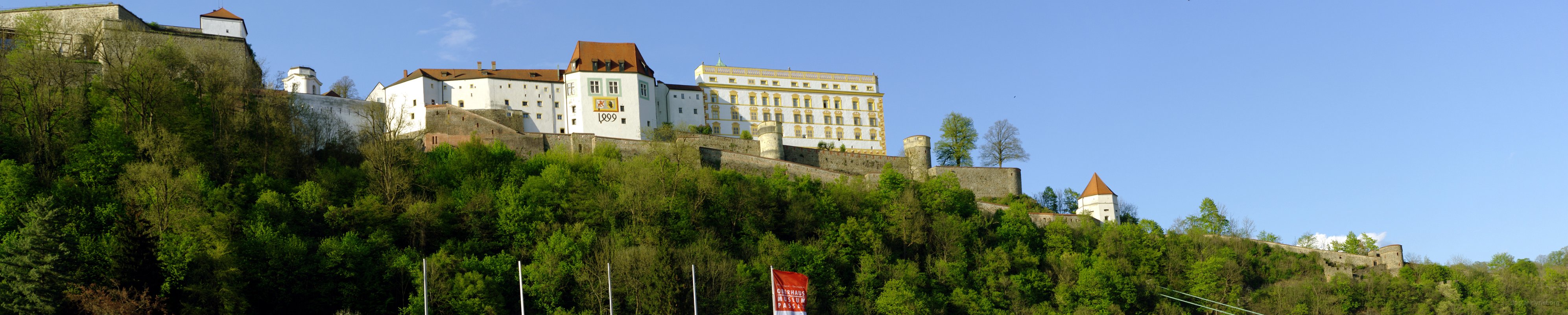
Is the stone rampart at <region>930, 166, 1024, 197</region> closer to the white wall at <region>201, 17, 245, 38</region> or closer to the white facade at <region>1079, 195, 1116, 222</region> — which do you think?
the white facade at <region>1079, 195, 1116, 222</region>

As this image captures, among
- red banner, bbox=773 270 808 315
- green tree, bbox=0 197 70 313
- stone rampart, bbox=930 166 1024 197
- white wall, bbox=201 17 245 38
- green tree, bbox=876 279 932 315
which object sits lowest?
green tree, bbox=876 279 932 315

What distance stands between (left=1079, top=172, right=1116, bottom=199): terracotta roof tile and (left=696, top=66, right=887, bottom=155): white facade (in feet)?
38.6

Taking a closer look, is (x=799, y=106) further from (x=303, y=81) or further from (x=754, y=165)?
(x=303, y=81)

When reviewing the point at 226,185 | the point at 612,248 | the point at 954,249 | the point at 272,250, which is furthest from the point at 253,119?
the point at 954,249

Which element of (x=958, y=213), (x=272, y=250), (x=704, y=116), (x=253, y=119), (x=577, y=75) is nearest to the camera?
(x=272, y=250)

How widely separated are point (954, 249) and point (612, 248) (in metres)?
16.4

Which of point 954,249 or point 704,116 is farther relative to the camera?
point 704,116

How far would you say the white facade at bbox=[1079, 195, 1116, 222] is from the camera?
65.0 metres

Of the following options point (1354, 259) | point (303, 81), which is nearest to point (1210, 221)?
point (1354, 259)

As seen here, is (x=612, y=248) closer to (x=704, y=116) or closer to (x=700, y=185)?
(x=700, y=185)

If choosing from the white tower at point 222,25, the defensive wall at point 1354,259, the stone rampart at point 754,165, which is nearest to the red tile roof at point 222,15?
the white tower at point 222,25

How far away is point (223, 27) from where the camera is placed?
192 ft

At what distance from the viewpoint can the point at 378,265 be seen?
132 feet

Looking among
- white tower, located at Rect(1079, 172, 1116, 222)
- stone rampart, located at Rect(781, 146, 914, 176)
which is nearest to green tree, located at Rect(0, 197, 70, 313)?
stone rampart, located at Rect(781, 146, 914, 176)
